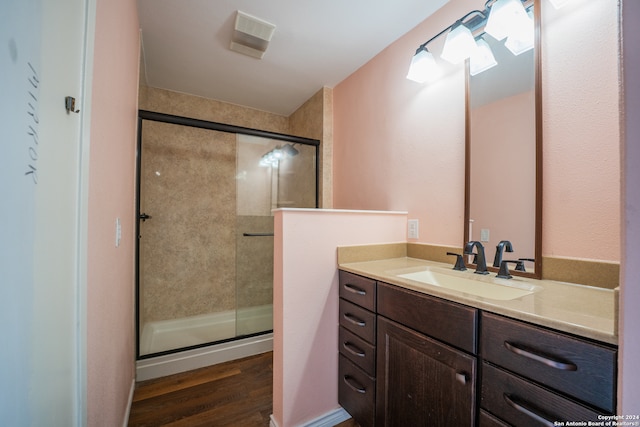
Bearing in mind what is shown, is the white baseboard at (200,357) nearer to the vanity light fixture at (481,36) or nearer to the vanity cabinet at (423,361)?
the vanity cabinet at (423,361)

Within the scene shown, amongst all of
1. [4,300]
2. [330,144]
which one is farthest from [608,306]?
[330,144]

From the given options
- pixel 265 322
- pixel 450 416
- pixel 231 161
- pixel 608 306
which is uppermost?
pixel 231 161

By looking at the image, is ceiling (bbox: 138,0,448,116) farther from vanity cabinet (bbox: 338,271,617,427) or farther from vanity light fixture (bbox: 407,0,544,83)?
vanity cabinet (bbox: 338,271,617,427)

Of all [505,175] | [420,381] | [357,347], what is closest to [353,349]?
[357,347]

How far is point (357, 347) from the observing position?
1.32 meters

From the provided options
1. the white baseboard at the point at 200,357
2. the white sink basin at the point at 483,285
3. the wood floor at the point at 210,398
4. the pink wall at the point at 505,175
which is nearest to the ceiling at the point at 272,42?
the pink wall at the point at 505,175

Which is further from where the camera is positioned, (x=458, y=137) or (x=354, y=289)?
(x=458, y=137)

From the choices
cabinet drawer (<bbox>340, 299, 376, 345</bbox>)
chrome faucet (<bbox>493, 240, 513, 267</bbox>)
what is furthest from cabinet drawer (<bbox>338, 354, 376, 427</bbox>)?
chrome faucet (<bbox>493, 240, 513, 267</bbox>)

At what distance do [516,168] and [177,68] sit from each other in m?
2.61

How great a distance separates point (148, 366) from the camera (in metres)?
1.83

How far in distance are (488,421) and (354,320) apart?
2.13 feet

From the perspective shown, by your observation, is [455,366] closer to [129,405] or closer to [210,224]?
[129,405]

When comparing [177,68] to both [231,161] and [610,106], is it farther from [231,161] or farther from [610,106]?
[610,106]

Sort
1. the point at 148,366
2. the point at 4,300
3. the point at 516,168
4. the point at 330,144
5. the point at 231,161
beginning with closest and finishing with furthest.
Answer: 1. the point at 4,300
2. the point at 516,168
3. the point at 148,366
4. the point at 330,144
5. the point at 231,161
